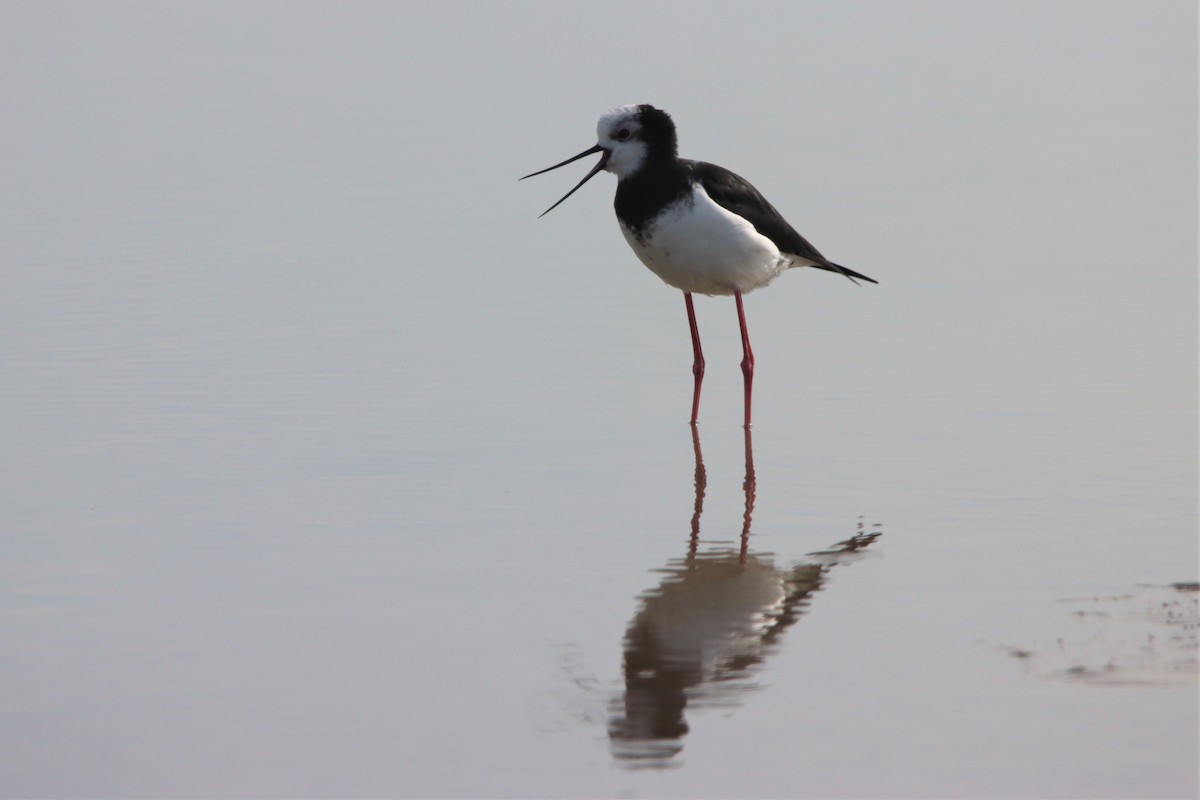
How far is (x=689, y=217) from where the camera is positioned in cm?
783

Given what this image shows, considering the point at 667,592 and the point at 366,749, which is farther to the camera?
the point at 667,592

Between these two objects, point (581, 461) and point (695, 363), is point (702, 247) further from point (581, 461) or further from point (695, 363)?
point (581, 461)

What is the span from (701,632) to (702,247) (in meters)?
3.20

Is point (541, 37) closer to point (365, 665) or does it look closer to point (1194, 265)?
point (1194, 265)

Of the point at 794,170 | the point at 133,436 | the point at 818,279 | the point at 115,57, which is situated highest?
the point at 115,57

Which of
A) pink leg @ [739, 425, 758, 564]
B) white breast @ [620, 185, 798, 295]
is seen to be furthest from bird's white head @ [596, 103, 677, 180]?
pink leg @ [739, 425, 758, 564]

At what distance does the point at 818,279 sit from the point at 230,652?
5985 mm

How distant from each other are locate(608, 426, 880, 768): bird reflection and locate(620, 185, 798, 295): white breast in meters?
2.01

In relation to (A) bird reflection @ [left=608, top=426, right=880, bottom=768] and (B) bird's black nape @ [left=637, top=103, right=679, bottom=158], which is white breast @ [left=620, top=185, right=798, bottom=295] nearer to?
(B) bird's black nape @ [left=637, top=103, right=679, bottom=158]

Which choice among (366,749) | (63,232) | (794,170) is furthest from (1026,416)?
(63,232)

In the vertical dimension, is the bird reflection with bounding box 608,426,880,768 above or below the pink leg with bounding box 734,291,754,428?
below

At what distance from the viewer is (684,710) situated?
4.37m

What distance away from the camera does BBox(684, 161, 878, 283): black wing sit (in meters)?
7.95

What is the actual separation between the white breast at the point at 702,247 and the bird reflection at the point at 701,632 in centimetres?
201
